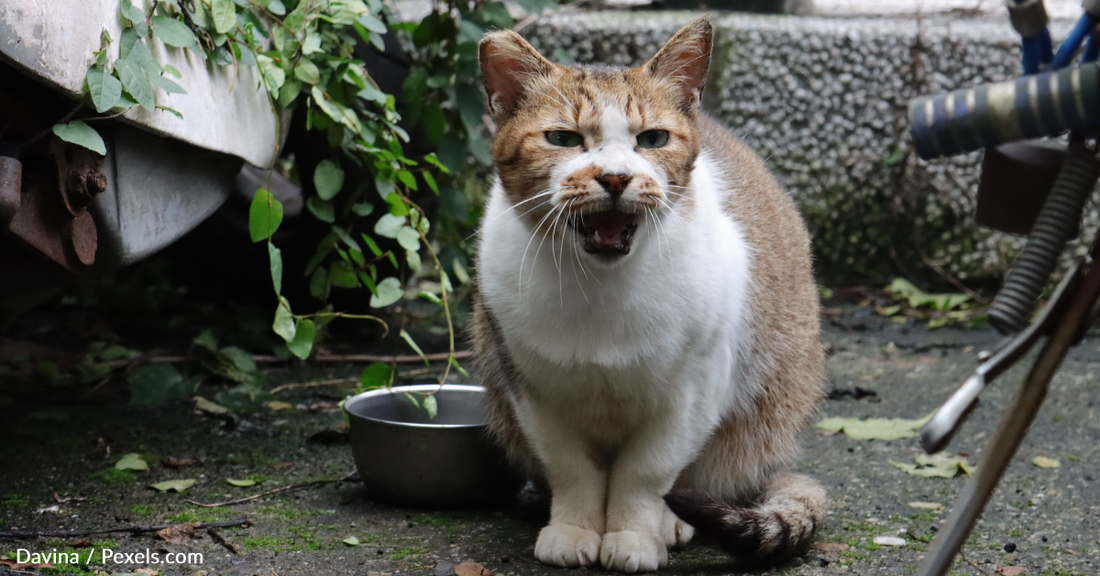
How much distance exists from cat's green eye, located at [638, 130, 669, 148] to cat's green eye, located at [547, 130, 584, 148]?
138 millimetres

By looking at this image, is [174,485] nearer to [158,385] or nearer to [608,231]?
[158,385]

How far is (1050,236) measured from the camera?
1146mm

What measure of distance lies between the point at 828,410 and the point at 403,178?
1738 millimetres

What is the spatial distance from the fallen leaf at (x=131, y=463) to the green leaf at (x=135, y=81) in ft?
3.63

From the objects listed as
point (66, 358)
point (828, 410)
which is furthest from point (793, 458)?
point (66, 358)

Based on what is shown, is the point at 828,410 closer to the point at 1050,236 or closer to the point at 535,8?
the point at 535,8

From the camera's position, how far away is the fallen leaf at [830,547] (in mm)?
2279

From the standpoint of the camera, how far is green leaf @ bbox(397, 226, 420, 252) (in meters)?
2.73

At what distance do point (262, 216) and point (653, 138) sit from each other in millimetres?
1020

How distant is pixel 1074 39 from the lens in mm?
1147

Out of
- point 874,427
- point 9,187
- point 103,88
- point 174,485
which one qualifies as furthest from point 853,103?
point 9,187

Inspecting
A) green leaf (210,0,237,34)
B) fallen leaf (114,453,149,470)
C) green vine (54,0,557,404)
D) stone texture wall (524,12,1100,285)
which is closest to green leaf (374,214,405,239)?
green vine (54,0,557,404)

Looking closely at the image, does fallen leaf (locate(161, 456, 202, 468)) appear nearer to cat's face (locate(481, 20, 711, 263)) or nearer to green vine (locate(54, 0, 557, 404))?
green vine (locate(54, 0, 557, 404))

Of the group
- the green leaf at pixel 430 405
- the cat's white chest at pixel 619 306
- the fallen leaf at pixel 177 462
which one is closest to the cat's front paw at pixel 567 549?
the cat's white chest at pixel 619 306
